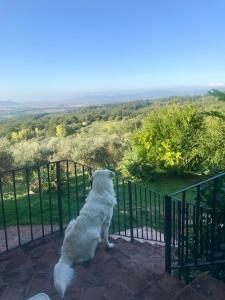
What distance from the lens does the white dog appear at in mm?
3464

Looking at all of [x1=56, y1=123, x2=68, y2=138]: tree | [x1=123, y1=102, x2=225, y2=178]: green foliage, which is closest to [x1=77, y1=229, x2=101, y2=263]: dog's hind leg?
[x1=123, y1=102, x2=225, y2=178]: green foliage

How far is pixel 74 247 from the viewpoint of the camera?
3535 millimetres

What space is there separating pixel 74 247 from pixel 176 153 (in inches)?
465

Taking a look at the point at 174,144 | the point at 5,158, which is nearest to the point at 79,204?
the point at 174,144

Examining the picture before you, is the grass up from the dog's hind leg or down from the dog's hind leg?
down

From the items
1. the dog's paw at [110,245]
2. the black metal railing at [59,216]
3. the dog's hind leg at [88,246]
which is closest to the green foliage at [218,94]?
the dog's hind leg at [88,246]

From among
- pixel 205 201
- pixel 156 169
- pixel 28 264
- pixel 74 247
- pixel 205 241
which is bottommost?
pixel 156 169

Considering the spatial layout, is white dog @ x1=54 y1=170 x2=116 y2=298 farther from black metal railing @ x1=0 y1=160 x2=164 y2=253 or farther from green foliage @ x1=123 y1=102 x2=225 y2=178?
green foliage @ x1=123 y1=102 x2=225 y2=178

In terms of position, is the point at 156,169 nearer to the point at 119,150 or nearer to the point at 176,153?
the point at 176,153

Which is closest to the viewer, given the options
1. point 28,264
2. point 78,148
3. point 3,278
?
point 3,278

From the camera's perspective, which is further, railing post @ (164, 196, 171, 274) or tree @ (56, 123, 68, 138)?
tree @ (56, 123, 68, 138)

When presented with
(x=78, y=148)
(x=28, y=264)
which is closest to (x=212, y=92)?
(x=28, y=264)

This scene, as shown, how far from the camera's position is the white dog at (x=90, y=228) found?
11.4 ft

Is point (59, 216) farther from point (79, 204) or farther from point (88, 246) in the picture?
point (79, 204)
